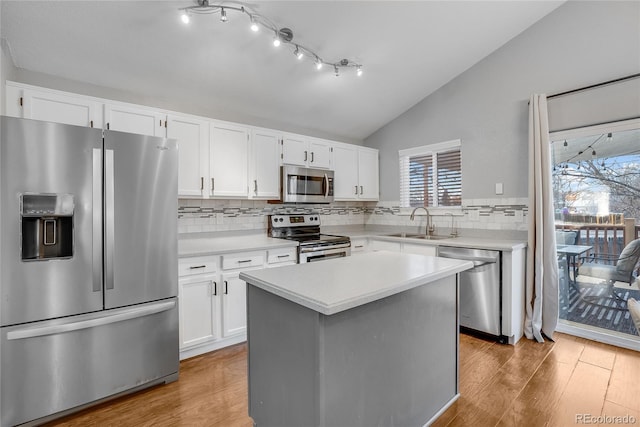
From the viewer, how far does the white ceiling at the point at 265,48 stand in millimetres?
2225

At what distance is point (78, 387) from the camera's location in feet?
6.16

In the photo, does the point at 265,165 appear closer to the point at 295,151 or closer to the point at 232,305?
the point at 295,151

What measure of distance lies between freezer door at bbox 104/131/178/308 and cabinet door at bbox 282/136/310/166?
5.13ft

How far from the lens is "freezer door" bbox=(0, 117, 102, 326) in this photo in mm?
1700

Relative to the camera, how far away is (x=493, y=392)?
2105 mm

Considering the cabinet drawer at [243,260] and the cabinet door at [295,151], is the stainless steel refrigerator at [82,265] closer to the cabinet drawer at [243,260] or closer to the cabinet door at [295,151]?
the cabinet drawer at [243,260]

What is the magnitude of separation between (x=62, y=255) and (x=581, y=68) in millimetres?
4437

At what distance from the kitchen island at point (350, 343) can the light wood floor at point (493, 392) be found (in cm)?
35

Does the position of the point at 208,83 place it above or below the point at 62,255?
above

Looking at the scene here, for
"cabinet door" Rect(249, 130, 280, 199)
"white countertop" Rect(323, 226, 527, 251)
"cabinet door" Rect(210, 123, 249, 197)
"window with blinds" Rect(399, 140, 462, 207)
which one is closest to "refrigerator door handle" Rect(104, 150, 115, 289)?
"cabinet door" Rect(210, 123, 249, 197)

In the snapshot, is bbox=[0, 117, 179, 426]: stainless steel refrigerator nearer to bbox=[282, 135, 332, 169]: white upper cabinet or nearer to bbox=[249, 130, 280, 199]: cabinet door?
bbox=[249, 130, 280, 199]: cabinet door

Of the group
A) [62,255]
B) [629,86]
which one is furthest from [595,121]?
[62,255]

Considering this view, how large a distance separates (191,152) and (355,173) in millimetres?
2282

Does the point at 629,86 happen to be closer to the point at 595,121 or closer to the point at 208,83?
the point at 595,121
